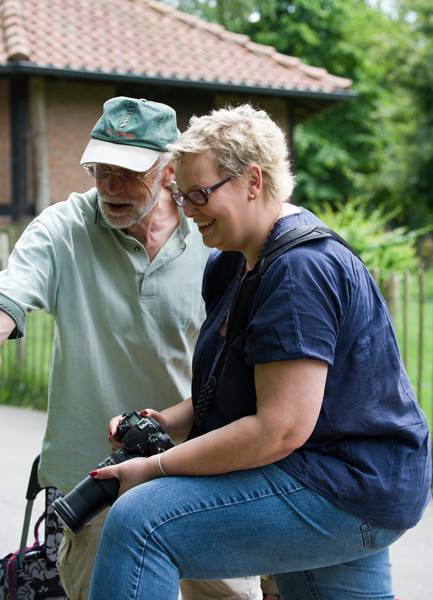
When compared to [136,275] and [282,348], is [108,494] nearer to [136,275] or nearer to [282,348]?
[282,348]

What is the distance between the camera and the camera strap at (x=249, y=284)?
1.66 meters

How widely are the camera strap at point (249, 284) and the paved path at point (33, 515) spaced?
2.32 metres

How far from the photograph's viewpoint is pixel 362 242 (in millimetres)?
11859

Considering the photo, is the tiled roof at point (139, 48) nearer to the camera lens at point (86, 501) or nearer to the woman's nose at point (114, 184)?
the woman's nose at point (114, 184)

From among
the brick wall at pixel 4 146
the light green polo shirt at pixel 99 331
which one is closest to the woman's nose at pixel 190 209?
the light green polo shirt at pixel 99 331

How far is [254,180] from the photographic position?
177 cm

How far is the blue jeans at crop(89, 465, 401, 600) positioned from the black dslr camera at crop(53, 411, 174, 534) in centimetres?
21

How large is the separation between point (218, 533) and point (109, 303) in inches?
46.1

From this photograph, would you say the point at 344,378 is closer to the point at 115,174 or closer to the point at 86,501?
the point at 86,501

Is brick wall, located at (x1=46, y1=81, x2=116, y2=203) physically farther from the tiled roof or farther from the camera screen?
the camera screen

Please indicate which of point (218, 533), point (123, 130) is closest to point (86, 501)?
point (218, 533)

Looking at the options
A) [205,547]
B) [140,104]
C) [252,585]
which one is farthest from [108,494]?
[140,104]

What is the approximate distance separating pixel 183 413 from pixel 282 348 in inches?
29.7

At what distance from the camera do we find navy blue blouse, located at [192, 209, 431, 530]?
157 centimetres
